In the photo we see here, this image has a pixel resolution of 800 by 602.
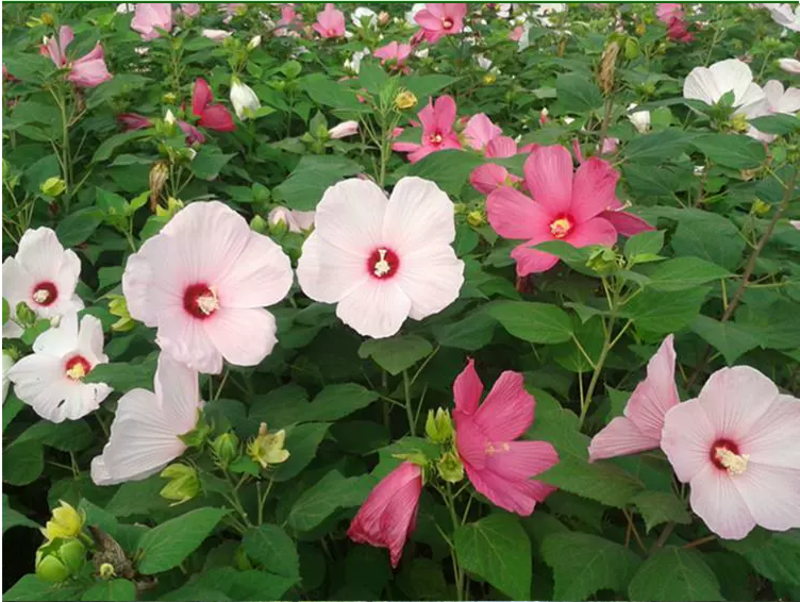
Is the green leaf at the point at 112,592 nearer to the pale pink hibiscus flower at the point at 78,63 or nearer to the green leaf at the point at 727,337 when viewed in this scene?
the green leaf at the point at 727,337

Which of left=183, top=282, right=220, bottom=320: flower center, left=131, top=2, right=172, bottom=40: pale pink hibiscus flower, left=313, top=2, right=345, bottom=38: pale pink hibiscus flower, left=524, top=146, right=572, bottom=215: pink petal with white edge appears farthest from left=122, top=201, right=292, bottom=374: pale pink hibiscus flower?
left=313, top=2, right=345, bottom=38: pale pink hibiscus flower

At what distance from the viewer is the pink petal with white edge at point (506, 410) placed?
76cm

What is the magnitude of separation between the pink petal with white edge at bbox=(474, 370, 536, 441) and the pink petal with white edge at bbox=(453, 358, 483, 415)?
0.03ft

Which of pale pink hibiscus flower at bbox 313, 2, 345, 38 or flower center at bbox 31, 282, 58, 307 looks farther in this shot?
pale pink hibiscus flower at bbox 313, 2, 345, 38

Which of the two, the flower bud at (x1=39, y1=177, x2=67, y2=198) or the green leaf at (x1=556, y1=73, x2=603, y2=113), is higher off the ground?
the green leaf at (x1=556, y1=73, x2=603, y2=113)

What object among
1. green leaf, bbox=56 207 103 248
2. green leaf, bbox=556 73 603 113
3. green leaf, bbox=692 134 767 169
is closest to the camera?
green leaf, bbox=692 134 767 169

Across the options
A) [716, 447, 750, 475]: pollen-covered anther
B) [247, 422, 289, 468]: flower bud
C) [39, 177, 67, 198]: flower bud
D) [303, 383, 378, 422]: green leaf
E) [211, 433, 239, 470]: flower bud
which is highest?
[716, 447, 750, 475]: pollen-covered anther

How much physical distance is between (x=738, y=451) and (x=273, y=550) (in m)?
0.41

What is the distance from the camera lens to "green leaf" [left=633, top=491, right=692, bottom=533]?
2.17 ft

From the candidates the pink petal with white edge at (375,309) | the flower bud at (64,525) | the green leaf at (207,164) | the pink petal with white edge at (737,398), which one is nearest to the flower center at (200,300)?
the pink petal with white edge at (375,309)

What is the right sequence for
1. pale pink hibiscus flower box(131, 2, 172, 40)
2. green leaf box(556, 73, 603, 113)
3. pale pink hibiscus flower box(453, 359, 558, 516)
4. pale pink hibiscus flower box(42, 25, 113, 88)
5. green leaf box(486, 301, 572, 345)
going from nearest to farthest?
pale pink hibiscus flower box(453, 359, 558, 516) → green leaf box(486, 301, 572, 345) → green leaf box(556, 73, 603, 113) → pale pink hibiscus flower box(42, 25, 113, 88) → pale pink hibiscus flower box(131, 2, 172, 40)

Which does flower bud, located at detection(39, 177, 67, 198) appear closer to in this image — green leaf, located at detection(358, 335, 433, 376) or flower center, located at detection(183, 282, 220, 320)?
flower center, located at detection(183, 282, 220, 320)

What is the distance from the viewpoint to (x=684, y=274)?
80 cm

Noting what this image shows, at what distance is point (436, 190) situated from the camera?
0.86 metres
